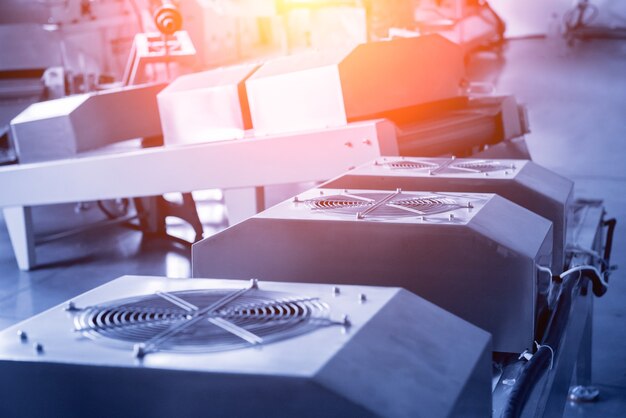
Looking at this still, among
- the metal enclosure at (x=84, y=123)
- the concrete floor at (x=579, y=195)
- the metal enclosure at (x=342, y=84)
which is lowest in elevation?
the concrete floor at (x=579, y=195)

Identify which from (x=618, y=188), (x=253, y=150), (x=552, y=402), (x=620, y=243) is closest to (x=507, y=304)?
(x=552, y=402)

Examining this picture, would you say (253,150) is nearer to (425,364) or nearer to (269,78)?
(269,78)

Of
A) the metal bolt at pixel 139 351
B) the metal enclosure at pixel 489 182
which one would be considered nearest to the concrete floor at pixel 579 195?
the metal enclosure at pixel 489 182

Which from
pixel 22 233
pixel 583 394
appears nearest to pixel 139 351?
pixel 583 394

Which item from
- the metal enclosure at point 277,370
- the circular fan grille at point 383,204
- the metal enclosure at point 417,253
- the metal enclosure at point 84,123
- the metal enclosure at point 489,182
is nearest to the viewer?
Result: the metal enclosure at point 277,370

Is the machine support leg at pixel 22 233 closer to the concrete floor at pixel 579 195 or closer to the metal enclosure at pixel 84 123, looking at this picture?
the concrete floor at pixel 579 195

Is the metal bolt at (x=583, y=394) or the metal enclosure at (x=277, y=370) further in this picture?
the metal bolt at (x=583, y=394)

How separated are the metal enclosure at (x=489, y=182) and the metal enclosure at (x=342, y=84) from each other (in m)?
0.76

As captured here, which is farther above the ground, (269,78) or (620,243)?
(269,78)

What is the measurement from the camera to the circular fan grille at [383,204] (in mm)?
1485

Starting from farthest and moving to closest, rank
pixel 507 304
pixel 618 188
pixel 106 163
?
pixel 618 188, pixel 106 163, pixel 507 304

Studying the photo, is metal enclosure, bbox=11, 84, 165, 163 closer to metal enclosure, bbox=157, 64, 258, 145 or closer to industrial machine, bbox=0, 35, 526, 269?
industrial machine, bbox=0, 35, 526, 269

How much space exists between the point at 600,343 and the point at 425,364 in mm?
1961

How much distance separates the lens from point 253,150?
117 inches
